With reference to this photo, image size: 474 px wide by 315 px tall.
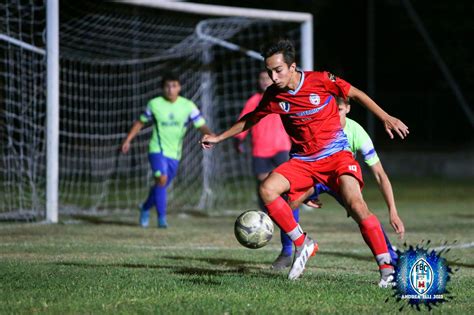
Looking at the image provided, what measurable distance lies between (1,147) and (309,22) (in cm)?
539

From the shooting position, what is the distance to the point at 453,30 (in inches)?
1194

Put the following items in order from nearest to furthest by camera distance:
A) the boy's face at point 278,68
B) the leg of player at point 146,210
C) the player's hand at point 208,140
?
the boy's face at point 278,68 < the player's hand at point 208,140 < the leg of player at point 146,210

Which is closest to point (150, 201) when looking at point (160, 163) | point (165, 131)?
point (160, 163)

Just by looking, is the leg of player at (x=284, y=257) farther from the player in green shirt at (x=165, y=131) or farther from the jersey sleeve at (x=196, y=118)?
the jersey sleeve at (x=196, y=118)

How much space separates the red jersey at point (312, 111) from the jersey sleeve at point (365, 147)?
0.24 meters

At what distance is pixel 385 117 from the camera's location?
678cm

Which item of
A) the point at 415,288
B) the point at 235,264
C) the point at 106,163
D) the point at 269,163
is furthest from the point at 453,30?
the point at 415,288

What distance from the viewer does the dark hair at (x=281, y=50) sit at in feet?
23.4

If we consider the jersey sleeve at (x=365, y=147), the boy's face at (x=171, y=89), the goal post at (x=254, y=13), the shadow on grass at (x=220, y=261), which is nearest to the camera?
the jersey sleeve at (x=365, y=147)

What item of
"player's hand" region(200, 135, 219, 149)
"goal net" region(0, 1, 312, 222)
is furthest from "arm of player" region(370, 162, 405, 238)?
"goal net" region(0, 1, 312, 222)

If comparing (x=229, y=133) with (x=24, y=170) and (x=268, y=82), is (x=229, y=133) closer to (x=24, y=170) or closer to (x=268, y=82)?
(x=268, y=82)

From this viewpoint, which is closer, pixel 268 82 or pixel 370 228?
pixel 370 228

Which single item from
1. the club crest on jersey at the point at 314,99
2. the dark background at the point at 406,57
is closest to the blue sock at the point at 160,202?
the club crest on jersey at the point at 314,99

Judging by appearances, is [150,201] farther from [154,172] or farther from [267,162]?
[267,162]
